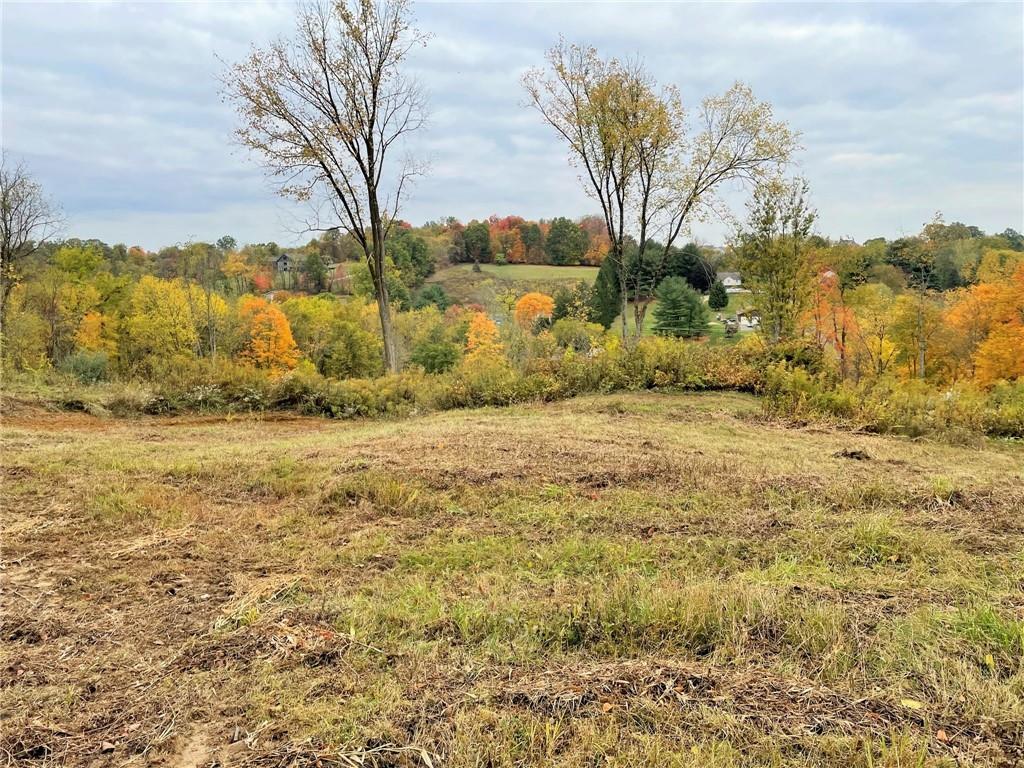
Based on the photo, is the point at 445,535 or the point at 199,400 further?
the point at 199,400

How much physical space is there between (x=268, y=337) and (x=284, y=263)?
30.7 meters

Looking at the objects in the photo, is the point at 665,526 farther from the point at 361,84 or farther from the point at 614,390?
the point at 361,84

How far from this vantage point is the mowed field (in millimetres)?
2119

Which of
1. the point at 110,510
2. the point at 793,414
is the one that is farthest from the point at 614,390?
the point at 110,510

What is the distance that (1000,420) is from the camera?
11219mm

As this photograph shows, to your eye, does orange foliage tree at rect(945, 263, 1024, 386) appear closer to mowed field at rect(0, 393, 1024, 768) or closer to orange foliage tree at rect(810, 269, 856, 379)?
orange foliage tree at rect(810, 269, 856, 379)

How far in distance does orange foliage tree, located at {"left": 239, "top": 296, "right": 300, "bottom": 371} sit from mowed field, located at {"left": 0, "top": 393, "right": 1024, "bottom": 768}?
118 feet

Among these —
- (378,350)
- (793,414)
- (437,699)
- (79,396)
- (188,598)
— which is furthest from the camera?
(378,350)

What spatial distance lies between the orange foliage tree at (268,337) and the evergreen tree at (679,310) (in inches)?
1111

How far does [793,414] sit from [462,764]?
10636 millimetres

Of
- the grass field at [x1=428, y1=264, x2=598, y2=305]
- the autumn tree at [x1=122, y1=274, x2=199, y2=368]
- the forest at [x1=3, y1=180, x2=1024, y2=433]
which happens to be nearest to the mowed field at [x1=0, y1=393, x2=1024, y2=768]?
the forest at [x1=3, y1=180, x2=1024, y2=433]

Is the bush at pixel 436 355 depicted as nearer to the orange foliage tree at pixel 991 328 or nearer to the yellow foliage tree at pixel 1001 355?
the orange foliage tree at pixel 991 328

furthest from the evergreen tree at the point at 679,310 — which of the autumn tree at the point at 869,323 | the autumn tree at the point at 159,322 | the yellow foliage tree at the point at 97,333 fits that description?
the yellow foliage tree at the point at 97,333

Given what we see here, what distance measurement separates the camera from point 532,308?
A: 5756 centimetres
